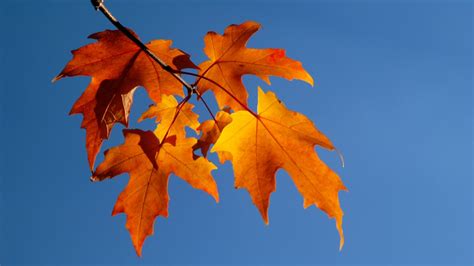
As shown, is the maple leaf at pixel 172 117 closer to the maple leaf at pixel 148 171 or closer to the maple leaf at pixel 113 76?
the maple leaf at pixel 148 171

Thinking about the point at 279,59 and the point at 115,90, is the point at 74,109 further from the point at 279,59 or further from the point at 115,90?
the point at 279,59

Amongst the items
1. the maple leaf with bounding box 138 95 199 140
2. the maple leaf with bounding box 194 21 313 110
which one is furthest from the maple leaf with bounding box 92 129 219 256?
the maple leaf with bounding box 194 21 313 110

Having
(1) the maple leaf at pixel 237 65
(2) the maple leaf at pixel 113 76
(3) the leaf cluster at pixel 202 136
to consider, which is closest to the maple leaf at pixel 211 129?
(3) the leaf cluster at pixel 202 136

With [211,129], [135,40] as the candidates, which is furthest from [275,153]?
[135,40]

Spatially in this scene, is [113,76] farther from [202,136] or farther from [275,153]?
[275,153]

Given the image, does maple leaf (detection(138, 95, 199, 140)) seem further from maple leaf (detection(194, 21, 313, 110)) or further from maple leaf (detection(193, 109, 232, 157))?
maple leaf (detection(194, 21, 313, 110))

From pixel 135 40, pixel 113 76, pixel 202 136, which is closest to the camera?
pixel 135 40
